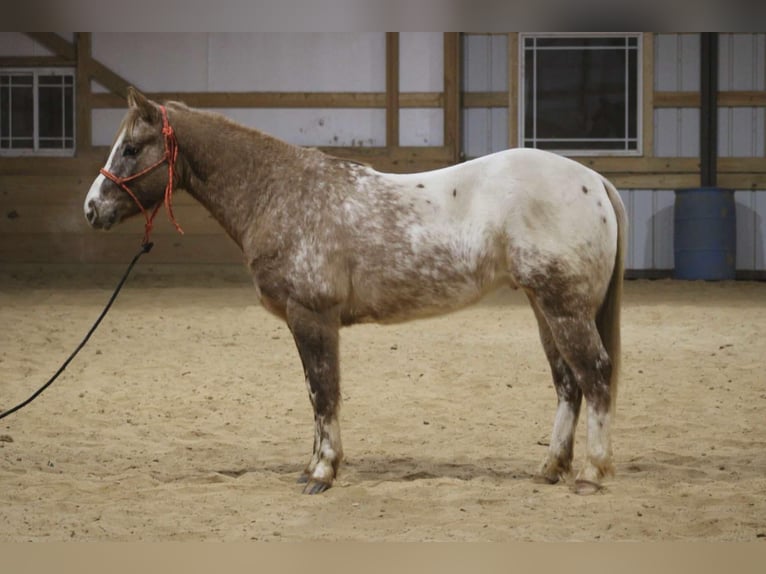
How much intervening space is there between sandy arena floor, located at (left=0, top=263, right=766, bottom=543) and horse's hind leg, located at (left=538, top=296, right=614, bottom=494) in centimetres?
14

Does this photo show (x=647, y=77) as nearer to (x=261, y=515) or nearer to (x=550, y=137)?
(x=550, y=137)

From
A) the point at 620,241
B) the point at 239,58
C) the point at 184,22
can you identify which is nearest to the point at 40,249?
the point at 239,58

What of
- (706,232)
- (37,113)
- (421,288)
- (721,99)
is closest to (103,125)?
(37,113)

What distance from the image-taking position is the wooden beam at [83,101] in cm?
1165

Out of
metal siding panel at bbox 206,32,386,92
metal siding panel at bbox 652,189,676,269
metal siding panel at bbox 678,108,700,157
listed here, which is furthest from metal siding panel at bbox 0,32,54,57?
metal siding panel at bbox 678,108,700,157

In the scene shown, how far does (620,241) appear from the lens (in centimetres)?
382

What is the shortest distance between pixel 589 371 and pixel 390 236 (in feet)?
3.03

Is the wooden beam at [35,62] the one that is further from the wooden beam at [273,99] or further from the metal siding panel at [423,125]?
the metal siding panel at [423,125]

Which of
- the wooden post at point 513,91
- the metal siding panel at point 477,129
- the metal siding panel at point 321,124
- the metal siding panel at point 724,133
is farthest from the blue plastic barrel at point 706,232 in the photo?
the metal siding panel at point 321,124

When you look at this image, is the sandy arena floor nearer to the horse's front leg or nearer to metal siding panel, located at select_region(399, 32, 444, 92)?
the horse's front leg

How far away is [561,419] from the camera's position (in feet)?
12.9

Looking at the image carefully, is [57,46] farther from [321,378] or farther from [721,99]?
[321,378]

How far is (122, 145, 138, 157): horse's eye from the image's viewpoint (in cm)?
394

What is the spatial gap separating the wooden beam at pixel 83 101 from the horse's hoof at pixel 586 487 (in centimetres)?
943
